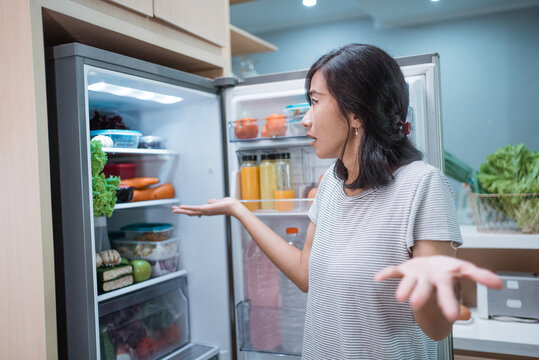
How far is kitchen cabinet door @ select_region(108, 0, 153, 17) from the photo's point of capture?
4.51ft

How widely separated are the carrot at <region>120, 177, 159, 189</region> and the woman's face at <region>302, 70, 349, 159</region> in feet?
2.72

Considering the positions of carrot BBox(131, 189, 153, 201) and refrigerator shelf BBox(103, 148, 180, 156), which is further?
carrot BBox(131, 189, 153, 201)

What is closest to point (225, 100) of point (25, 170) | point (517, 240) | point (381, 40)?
point (25, 170)

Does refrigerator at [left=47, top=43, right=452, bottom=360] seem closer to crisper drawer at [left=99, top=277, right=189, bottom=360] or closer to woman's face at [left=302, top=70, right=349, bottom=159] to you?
crisper drawer at [left=99, top=277, right=189, bottom=360]

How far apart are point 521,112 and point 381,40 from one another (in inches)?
40.0

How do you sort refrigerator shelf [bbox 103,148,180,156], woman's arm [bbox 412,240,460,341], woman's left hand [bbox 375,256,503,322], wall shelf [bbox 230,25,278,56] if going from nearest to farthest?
woman's left hand [bbox 375,256,503,322], woman's arm [bbox 412,240,460,341], refrigerator shelf [bbox 103,148,180,156], wall shelf [bbox 230,25,278,56]

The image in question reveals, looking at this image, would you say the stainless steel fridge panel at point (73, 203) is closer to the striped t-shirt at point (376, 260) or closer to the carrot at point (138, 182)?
the carrot at point (138, 182)

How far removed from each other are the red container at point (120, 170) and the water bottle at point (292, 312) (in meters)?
0.67

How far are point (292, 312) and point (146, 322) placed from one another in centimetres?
57

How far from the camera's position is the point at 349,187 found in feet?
3.54

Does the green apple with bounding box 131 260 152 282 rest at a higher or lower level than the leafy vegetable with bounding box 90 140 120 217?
lower

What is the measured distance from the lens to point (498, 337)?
68.5 inches

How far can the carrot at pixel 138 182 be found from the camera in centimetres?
167

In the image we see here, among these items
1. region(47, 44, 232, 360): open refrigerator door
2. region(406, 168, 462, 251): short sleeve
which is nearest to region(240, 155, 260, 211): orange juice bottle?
region(47, 44, 232, 360): open refrigerator door
